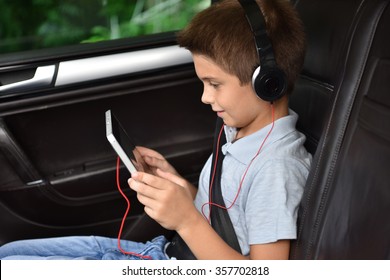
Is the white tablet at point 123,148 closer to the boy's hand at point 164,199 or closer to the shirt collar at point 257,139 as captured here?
the boy's hand at point 164,199

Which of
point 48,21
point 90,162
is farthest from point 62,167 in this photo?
A: point 48,21

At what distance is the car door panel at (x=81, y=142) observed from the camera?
1624 mm

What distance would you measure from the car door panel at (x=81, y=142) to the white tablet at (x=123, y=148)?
0.37 metres

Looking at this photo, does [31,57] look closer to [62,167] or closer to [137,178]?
[62,167]

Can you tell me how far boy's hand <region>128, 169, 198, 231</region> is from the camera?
1.11 metres

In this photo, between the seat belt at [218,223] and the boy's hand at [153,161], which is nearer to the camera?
the seat belt at [218,223]

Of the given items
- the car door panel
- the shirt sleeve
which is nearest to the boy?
the shirt sleeve

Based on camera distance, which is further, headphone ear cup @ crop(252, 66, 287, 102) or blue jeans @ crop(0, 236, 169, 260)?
blue jeans @ crop(0, 236, 169, 260)

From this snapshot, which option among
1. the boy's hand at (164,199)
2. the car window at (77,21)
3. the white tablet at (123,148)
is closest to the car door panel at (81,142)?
the car window at (77,21)

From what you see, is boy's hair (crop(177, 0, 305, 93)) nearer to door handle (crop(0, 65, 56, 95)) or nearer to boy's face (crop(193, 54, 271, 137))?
boy's face (crop(193, 54, 271, 137))

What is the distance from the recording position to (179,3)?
187cm

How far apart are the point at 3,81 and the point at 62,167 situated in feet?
1.00

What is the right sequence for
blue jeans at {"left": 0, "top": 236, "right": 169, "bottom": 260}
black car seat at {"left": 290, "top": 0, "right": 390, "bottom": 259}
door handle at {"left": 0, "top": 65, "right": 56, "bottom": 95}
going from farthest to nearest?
door handle at {"left": 0, "top": 65, "right": 56, "bottom": 95}, blue jeans at {"left": 0, "top": 236, "right": 169, "bottom": 260}, black car seat at {"left": 290, "top": 0, "right": 390, "bottom": 259}
